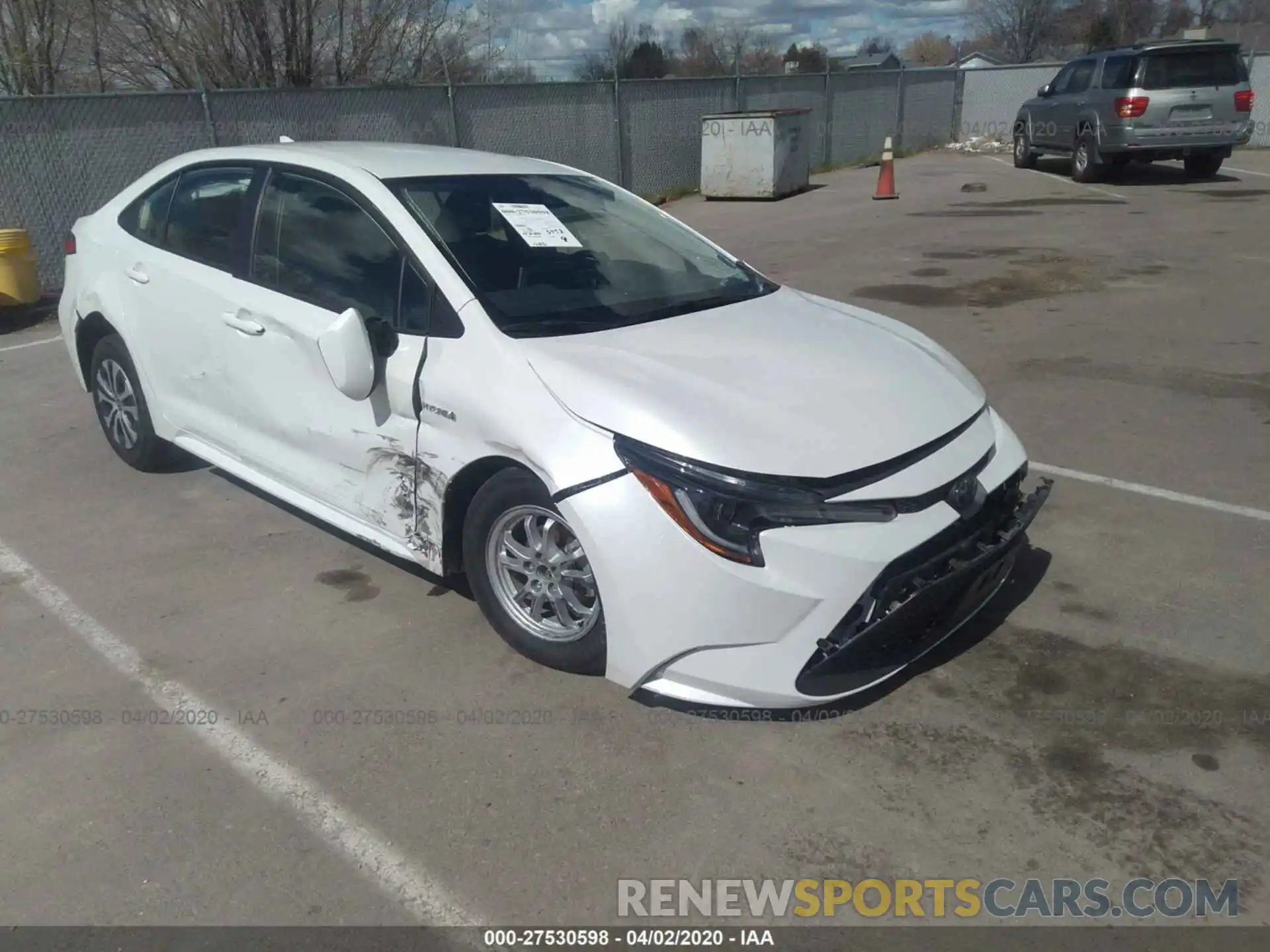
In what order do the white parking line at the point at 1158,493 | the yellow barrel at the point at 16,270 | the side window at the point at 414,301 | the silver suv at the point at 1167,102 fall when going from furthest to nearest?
the silver suv at the point at 1167,102
the yellow barrel at the point at 16,270
the white parking line at the point at 1158,493
the side window at the point at 414,301

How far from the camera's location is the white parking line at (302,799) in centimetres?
267

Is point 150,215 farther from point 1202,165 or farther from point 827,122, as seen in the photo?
point 827,122

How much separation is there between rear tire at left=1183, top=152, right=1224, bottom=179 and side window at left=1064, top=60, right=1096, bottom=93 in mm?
2071

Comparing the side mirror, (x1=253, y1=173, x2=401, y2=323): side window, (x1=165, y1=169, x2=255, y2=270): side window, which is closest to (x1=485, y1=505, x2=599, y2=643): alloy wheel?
the side mirror

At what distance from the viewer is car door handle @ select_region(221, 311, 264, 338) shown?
4.30 m

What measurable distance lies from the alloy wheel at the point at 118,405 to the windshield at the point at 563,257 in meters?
2.25

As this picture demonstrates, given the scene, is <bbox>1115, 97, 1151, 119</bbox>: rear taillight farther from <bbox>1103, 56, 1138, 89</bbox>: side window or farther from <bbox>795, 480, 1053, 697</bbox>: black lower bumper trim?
<bbox>795, 480, 1053, 697</bbox>: black lower bumper trim

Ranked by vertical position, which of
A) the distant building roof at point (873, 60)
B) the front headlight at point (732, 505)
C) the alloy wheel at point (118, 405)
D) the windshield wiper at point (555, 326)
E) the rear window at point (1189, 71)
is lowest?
the alloy wheel at point (118, 405)

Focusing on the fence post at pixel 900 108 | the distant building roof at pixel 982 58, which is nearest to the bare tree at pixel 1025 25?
the distant building roof at pixel 982 58

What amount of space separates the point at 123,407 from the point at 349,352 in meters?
2.49

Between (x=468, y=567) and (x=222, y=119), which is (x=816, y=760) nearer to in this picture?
(x=468, y=567)
